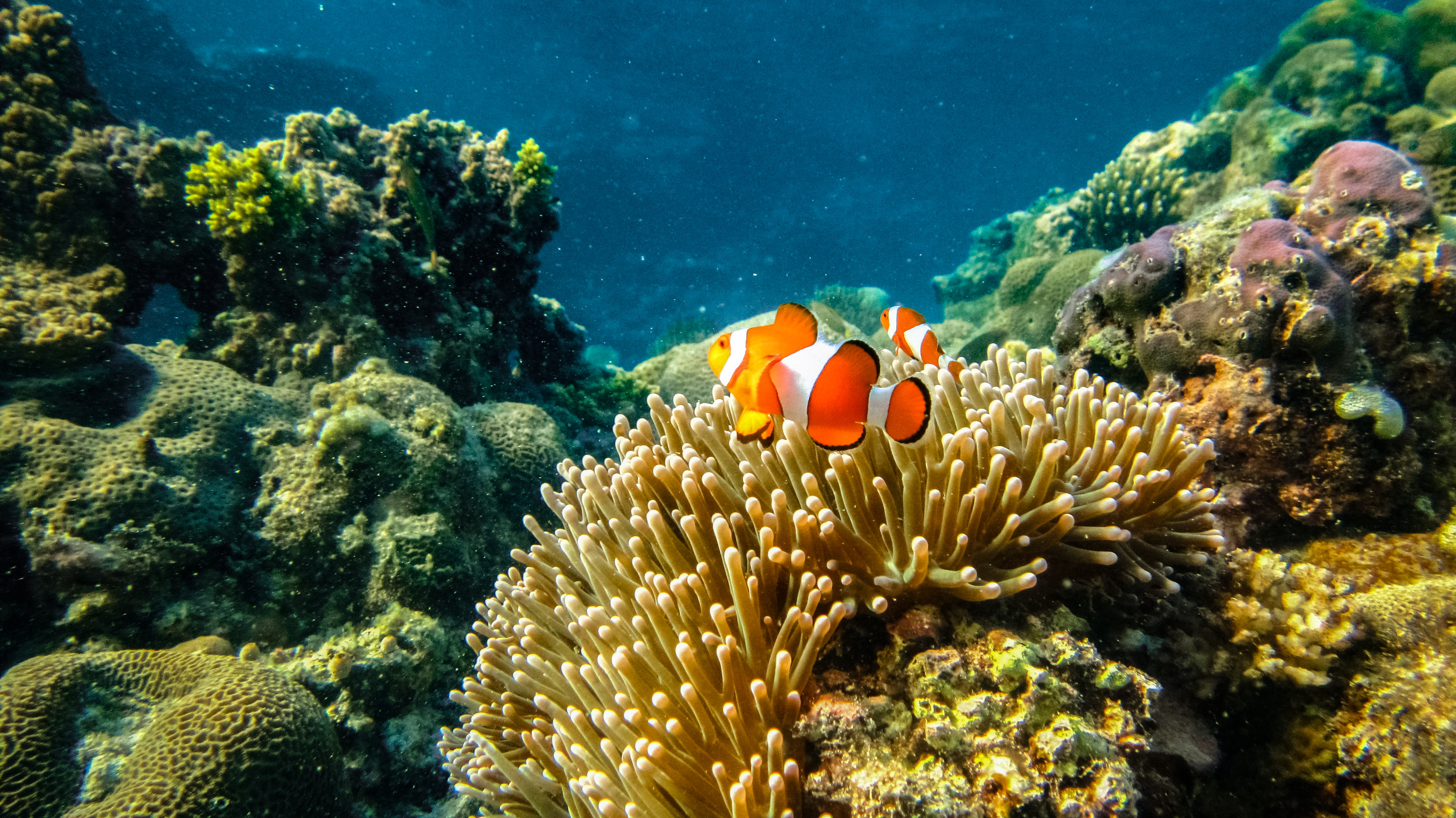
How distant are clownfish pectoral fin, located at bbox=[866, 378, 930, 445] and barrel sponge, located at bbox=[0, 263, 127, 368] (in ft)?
19.2

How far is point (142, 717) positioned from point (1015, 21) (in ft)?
184

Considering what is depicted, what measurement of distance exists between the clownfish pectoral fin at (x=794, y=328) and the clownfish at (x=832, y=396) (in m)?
0.10

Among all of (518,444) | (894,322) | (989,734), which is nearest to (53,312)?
(518,444)

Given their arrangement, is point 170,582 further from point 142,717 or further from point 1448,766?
point 1448,766

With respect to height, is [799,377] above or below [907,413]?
above

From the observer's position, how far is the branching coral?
8820mm

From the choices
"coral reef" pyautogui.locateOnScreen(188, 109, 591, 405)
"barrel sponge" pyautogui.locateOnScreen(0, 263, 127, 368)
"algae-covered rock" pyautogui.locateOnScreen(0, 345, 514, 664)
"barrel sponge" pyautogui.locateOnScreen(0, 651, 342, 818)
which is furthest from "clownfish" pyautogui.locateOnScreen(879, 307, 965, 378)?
"barrel sponge" pyautogui.locateOnScreen(0, 263, 127, 368)

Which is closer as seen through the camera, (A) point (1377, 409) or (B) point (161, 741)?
(A) point (1377, 409)

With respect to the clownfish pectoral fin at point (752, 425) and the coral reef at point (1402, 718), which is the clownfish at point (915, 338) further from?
the coral reef at point (1402, 718)

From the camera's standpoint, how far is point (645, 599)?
1.78 meters

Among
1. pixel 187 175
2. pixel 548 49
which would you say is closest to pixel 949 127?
pixel 548 49

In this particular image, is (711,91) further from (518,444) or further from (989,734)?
(989,734)

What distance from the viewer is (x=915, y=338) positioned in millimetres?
2838

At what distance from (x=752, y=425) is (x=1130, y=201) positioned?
10.0 m
